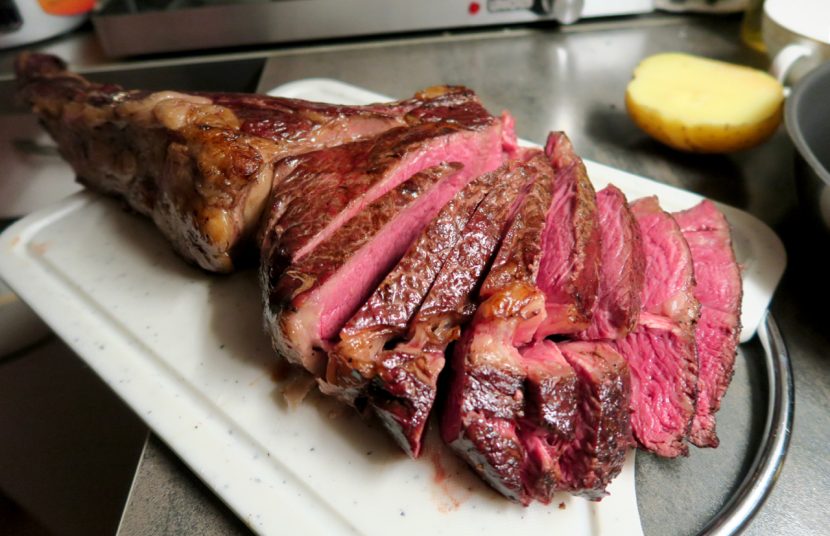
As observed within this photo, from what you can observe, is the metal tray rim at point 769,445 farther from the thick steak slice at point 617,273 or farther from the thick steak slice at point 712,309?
the thick steak slice at point 617,273

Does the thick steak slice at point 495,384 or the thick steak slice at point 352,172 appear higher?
the thick steak slice at point 352,172

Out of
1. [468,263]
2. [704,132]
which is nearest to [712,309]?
[468,263]

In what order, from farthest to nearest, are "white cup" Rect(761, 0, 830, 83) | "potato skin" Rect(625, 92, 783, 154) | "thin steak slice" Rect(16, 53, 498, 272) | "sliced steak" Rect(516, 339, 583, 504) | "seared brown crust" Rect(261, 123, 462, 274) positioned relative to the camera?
"white cup" Rect(761, 0, 830, 83) < "potato skin" Rect(625, 92, 783, 154) < "thin steak slice" Rect(16, 53, 498, 272) < "seared brown crust" Rect(261, 123, 462, 274) < "sliced steak" Rect(516, 339, 583, 504)

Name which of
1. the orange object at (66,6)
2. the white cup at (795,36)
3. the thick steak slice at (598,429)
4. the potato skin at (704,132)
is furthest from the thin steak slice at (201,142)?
the orange object at (66,6)

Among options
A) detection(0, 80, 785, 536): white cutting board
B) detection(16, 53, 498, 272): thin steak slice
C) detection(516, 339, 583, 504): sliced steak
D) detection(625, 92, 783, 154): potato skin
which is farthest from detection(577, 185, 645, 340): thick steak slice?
detection(625, 92, 783, 154): potato skin

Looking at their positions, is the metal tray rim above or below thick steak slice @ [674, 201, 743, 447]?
below

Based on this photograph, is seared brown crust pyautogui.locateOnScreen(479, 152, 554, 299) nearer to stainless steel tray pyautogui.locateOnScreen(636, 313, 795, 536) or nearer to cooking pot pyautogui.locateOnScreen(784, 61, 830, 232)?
stainless steel tray pyautogui.locateOnScreen(636, 313, 795, 536)
